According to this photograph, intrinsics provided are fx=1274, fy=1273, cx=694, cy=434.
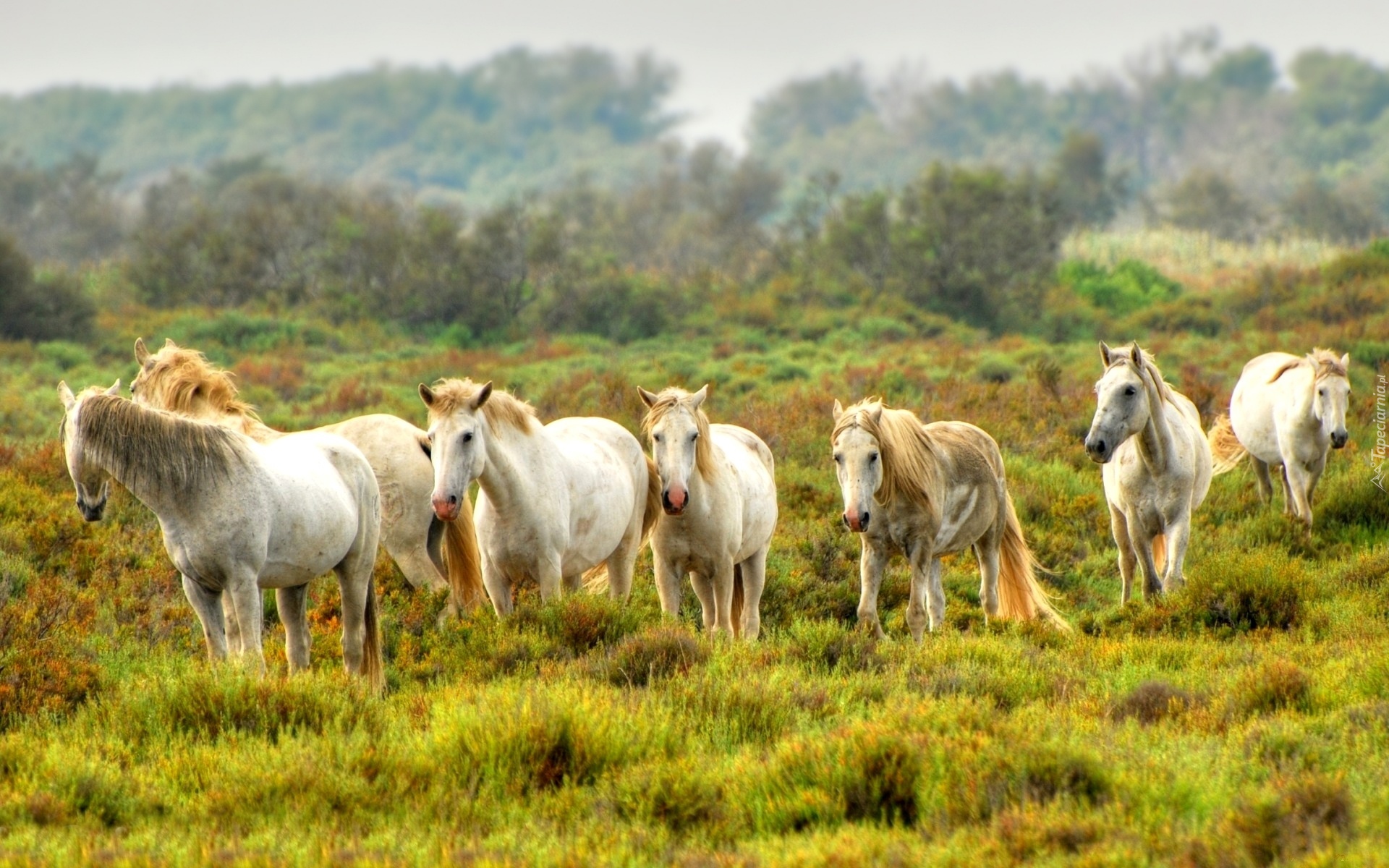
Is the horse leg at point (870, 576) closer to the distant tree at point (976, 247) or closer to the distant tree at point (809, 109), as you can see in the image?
the distant tree at point (976, 247)

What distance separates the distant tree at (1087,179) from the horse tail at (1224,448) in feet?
119

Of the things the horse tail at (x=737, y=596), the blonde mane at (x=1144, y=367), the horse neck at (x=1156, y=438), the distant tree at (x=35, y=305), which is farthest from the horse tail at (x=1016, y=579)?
the distant tree at (x=35, y=305)

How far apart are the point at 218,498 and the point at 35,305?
17658mm

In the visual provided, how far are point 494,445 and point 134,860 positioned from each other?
10.5 ft

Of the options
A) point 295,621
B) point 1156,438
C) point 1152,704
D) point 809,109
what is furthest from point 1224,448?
point 809,109

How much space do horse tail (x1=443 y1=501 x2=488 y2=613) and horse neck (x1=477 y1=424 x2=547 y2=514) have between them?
3.60ft

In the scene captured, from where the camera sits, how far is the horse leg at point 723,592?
7.69 meters

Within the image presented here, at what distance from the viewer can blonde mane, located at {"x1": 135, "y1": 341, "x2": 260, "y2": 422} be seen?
23.4 feet

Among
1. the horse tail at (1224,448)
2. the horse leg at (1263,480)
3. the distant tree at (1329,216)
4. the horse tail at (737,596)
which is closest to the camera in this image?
the horse tail at (737,596)

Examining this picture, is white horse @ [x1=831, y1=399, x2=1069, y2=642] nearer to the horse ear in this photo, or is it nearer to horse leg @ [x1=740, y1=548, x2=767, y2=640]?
horse leg @ [x1=740, y1=548, x2=767, y2=640]

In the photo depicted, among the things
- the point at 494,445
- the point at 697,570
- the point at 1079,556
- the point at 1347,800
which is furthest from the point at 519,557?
the point at 1079,556

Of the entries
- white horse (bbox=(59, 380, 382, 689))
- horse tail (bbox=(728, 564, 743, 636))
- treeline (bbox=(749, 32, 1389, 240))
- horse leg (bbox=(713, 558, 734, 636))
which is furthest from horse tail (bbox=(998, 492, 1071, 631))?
treeline (bbox=(749, 32, 1389, 240))

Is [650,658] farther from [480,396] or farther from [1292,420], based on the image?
[1292,420]

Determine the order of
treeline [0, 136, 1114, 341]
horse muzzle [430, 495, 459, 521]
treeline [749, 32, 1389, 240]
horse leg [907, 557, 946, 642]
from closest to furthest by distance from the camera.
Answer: horse muzzle [430, 495, 459, 521] → horse leg [907, 557, 946, 642] → treeline [0, 136, 1114, 341] → treeline [749, 32, 1389, 240]
